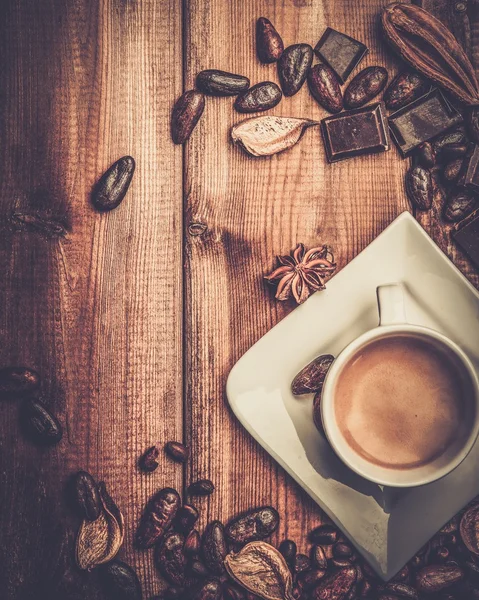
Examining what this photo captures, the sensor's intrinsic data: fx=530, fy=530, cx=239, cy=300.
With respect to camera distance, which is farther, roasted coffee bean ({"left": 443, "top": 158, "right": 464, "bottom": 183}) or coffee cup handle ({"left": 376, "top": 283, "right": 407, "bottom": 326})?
roasted coffee bean ({"left": 443, "top": 158, "right": 464, "bottom": 183})

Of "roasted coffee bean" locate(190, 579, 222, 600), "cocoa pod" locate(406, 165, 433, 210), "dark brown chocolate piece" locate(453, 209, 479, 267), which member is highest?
"cocoa pod" locate(406, 165, 433, 210)

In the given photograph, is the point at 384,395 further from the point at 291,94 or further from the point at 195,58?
the point at 195,58

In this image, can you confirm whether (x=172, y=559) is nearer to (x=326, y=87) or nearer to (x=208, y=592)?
(x=208, y=592)

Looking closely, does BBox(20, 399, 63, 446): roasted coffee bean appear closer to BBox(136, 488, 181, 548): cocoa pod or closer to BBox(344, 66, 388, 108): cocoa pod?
BBox(136, 488, 181, 548): cocoa pod

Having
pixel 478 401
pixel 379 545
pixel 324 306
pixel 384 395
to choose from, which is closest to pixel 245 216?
pixel 324 306

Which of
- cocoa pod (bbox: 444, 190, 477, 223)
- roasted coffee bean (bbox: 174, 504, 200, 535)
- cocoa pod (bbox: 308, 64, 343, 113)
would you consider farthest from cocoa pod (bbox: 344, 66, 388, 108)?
roasted coffee bean (bbox: 174, 504, 200, 535)

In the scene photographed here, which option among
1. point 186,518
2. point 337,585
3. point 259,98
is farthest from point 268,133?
point 337,585

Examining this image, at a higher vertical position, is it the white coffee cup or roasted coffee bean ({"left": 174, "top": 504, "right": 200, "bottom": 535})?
the white coffee cup
